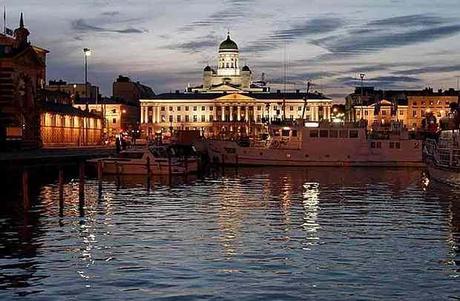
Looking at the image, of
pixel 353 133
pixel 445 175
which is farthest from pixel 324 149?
pixel 445 175

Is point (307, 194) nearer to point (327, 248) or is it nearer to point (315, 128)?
point (327, 248)

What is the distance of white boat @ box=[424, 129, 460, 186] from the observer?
66.8 metres

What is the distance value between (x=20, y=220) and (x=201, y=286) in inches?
743

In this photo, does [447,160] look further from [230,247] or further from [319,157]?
[230,247]

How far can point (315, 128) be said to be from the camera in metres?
112

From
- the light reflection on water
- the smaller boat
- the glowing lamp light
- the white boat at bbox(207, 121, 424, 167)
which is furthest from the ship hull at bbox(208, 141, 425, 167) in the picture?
the light reflection on water

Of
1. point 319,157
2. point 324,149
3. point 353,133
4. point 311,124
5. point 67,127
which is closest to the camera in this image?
point 319,157

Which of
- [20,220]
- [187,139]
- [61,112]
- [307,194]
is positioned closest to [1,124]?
[61,112]

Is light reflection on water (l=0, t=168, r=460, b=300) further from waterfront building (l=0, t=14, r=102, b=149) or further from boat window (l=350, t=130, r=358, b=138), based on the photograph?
boat window (l=350, t=130, r=358, b=138)

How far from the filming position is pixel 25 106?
111m

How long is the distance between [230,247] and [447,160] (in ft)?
146

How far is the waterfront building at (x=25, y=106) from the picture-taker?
107438 mm

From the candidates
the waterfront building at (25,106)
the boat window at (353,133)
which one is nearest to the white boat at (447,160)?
the boat window at (353,133)

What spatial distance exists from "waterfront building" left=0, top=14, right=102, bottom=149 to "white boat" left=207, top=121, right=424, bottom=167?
23.2 meters
